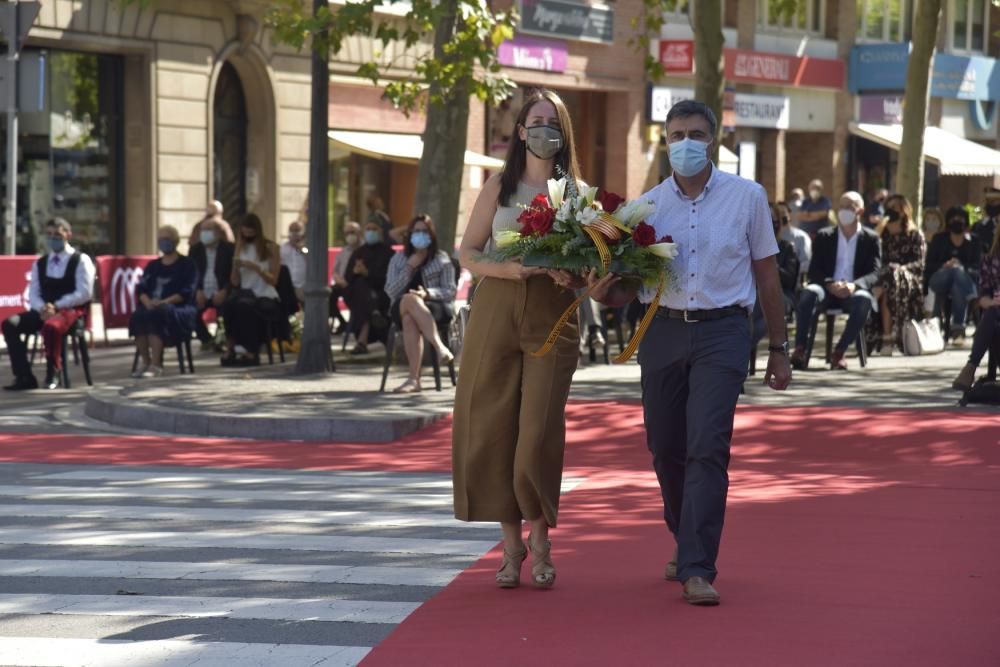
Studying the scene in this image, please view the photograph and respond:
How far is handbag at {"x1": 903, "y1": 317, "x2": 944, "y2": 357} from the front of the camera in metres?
19.3

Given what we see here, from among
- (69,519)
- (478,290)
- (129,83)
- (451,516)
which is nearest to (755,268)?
(478,290)

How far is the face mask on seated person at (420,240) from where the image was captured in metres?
15.7

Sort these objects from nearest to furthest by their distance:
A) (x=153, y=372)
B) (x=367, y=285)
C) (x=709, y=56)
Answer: (x=153, y=372) < (x=367, y=285) < (x=709, y=56)

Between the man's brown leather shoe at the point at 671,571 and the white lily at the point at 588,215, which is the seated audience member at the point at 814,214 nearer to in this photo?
the man's brown leather shoe at the point at 671,571

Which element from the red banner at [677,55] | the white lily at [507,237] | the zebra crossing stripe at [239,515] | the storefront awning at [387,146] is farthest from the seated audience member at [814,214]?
the white lily at [507,237]

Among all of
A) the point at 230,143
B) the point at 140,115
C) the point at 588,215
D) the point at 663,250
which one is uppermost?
the point at 140,115

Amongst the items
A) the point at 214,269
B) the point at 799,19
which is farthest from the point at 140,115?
the point at 799,19

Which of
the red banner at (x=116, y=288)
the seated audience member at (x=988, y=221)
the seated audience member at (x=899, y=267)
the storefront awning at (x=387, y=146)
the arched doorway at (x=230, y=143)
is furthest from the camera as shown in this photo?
the storefront awning at (x=387, y=146)

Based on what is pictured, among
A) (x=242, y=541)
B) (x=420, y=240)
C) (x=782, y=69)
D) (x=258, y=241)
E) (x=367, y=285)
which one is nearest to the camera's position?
(x=242, y=541)

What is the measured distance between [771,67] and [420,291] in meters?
29.5

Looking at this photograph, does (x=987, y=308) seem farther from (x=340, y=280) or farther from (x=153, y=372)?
(x=340, y=280)

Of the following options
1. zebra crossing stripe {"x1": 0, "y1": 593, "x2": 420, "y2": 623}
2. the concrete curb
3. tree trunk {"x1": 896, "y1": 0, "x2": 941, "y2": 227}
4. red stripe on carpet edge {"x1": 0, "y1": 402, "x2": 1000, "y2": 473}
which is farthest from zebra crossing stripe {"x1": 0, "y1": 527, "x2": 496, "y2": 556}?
tree trunk {"x1": 896, "y1": 0, "x2": 941, "y2": 227}

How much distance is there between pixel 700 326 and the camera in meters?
7.25

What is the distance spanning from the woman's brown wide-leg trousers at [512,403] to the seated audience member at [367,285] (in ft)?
40.6
